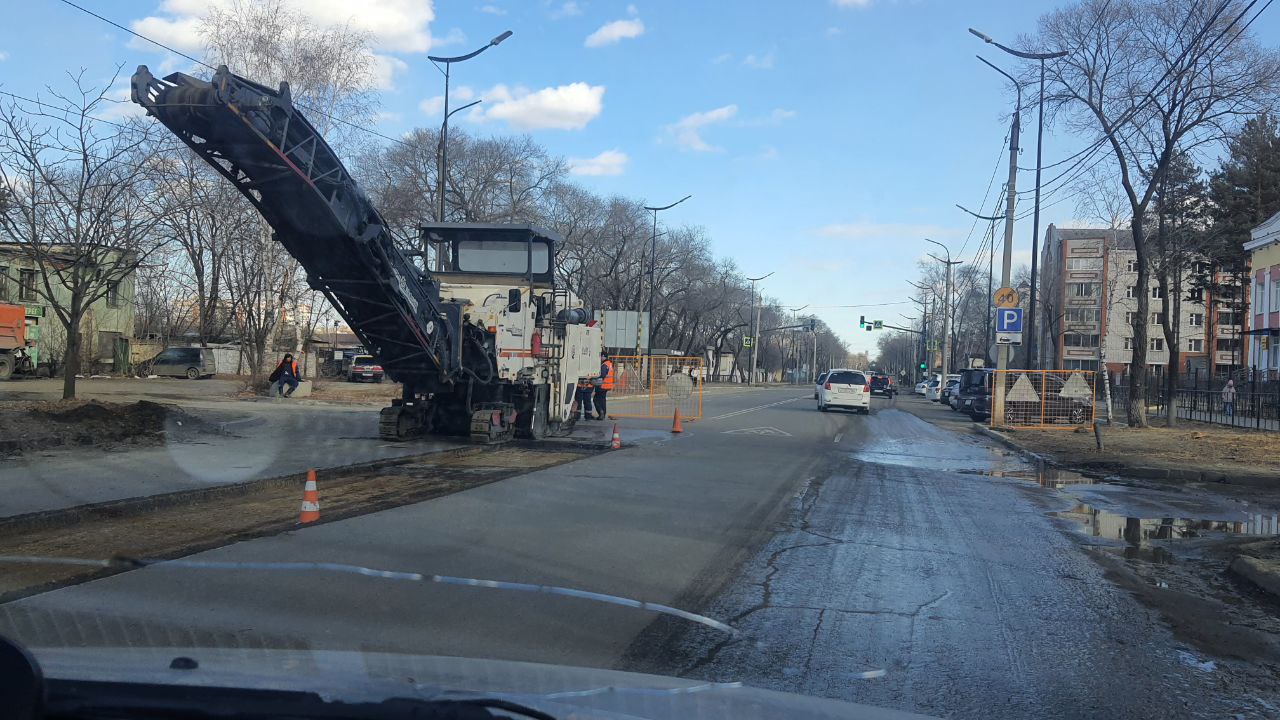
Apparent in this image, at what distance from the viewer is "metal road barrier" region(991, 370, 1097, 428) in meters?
27.7

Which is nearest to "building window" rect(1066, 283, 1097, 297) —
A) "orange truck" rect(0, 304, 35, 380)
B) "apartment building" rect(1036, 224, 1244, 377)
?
"apartment building" rect(1036, 224, 1244, 377)

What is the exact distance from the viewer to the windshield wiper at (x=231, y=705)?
219 cm

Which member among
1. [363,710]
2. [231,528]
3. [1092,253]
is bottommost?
[231,528]

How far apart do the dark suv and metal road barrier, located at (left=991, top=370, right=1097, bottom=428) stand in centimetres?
3228

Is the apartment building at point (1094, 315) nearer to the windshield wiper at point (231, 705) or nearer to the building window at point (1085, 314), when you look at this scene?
the building window at point (1085, 314)

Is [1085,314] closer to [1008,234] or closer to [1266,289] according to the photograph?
[1266,289]

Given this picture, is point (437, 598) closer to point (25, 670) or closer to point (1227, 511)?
point (25, 670)

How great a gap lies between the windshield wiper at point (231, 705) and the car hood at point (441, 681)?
7cm

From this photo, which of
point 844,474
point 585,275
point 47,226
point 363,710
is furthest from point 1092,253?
point 363,710

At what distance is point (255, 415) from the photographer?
21.0 metres

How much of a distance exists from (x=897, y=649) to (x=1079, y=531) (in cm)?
563

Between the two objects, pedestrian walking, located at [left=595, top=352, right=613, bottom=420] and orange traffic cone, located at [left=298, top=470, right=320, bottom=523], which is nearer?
orange traffic cone, located at [left=298, top=470, right=320, bottom=523]

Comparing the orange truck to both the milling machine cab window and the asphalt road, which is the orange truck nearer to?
the milling machine cab window

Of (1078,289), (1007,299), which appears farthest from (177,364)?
(1078,289)
